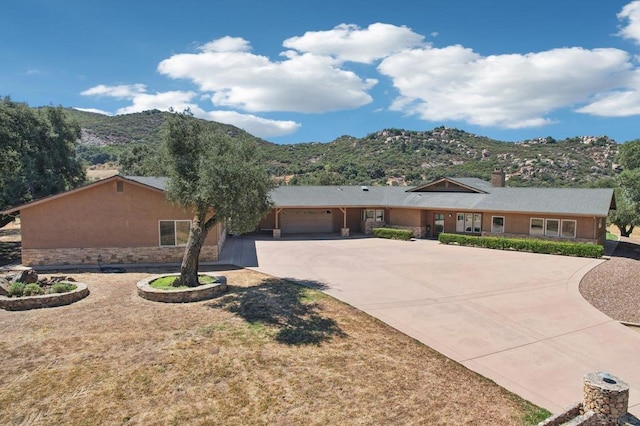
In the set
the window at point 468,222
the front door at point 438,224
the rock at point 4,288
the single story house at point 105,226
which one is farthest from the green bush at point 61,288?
the window at point 468,222

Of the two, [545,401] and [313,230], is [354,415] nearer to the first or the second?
[545,401]

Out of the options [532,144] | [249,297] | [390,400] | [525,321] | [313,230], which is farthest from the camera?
[532,144]

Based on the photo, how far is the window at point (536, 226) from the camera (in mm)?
25500

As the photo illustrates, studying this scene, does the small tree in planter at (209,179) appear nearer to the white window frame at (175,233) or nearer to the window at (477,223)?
the white window frame at (175,233)

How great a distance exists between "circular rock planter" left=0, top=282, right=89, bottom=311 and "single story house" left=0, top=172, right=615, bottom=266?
600 cm

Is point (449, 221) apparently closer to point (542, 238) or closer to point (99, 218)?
point (542, 238)

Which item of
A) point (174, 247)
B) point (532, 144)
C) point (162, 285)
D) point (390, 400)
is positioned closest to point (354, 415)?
point (390, 400)

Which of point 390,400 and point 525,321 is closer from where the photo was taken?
point 390,400

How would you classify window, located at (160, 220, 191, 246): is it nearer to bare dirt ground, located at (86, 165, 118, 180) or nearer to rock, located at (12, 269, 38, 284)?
rock, located at (12, 269, 38, 284)

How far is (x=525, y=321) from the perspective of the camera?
1225cm

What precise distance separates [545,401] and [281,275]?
36.7 ft

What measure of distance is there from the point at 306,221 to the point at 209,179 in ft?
62.3

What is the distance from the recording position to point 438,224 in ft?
99.5

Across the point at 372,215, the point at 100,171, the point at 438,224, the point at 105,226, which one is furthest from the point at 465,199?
the point at 100,171
